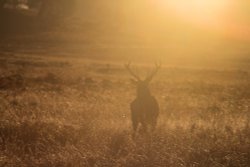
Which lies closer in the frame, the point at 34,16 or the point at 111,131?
the point at 111,131

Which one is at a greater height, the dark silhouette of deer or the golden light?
the golden light

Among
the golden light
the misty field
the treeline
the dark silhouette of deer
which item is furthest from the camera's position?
the golden light

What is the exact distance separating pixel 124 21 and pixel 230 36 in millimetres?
16069

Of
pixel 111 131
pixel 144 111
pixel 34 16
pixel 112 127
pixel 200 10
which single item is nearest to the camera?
pixel 111 131

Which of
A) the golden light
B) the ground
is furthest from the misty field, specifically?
the golden light

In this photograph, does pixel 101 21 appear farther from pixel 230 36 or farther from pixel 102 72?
pixel 102 72

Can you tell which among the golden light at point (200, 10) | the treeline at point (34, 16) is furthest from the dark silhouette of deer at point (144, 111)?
the golden light at point (200, 10)

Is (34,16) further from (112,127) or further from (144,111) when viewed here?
(112,127)

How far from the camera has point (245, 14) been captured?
284 ft

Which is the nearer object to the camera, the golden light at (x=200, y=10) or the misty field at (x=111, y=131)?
the misty field at (x=111, y=131)

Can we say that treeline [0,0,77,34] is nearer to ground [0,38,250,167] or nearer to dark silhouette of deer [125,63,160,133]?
ground [0,38,250,167]

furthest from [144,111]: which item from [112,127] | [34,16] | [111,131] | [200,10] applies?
[200,10]

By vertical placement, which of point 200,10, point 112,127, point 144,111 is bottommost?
point 112,127

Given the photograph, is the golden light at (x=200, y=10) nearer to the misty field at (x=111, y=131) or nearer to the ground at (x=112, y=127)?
the ground at (x=112, y=127)
